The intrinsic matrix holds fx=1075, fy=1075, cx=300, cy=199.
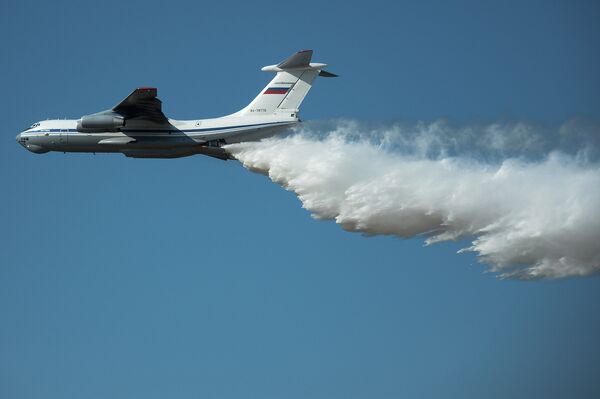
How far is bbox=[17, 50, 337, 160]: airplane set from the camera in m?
26.5

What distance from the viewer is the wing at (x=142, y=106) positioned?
25.6m

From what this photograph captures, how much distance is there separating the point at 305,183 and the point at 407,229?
2.90 metres

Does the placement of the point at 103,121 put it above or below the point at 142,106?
below

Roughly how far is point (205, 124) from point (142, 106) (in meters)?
1.64

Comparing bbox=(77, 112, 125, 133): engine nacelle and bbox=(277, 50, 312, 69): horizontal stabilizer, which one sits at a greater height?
bbox=(277, 50, 312, 69): horizontal stabilizer

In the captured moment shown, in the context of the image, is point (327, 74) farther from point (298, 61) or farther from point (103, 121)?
point (103, 121)

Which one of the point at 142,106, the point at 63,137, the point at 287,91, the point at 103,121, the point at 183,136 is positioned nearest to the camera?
the point at 142,106

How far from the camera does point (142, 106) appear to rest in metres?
26.2

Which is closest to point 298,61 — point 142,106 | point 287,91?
point 287,91

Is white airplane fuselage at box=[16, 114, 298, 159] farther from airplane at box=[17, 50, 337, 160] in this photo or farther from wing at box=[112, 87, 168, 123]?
wing at box=[112, 87, 168, 123]

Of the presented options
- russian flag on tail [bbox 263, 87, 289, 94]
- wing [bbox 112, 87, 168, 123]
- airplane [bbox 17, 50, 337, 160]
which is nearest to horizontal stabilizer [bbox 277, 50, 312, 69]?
airplane [bbox 17, 50, 337, 160]

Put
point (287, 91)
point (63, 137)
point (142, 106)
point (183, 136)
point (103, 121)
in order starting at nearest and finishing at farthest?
1. point (142, 106)
2. point (103, 121)
3. point (287, 91)
4. point (183, 136)
5. point (63, 137)

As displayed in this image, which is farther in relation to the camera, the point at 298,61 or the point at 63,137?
the point at 63,137

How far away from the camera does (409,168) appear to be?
24516mm
